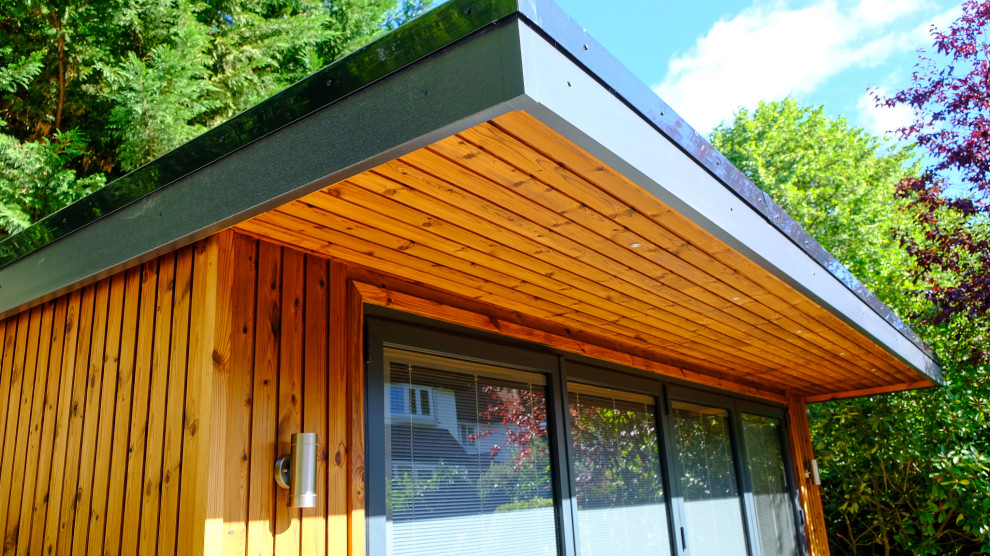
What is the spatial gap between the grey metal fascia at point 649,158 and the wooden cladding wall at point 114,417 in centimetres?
133

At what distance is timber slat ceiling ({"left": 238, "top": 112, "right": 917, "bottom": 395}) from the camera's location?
203cm

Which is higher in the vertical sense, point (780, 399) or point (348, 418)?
point (780, 399)

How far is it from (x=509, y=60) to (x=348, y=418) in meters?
1.65

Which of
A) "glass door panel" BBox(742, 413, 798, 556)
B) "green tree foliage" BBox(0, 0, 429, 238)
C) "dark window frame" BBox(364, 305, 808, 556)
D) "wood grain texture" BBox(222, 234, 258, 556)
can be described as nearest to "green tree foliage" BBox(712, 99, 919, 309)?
"glass door panel" BBox(742, 413, 798, 556)

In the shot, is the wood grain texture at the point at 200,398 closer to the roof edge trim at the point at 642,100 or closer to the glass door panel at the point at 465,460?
the glass door panel at the point at 465,460

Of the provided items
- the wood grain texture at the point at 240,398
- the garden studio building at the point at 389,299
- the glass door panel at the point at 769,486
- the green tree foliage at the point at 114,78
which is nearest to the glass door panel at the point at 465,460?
the garden studio building at the point at 389,299

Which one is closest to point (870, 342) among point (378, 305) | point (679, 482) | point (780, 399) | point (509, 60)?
point (679, 482)

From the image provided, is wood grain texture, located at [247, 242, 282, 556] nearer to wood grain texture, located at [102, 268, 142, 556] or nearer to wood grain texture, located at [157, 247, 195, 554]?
wood grain texture, located at [157, 247, 195, 554]

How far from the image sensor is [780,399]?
6773 millimetres

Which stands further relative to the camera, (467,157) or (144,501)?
(144,501)

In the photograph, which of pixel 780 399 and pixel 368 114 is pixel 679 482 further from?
pixel 368 114

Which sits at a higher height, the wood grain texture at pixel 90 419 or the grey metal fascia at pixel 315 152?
the grey metal fascia at pixel 315 152

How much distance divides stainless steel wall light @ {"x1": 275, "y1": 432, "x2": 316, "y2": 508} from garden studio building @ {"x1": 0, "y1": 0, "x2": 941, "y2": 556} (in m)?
0.03

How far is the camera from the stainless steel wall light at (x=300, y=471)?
238cm
